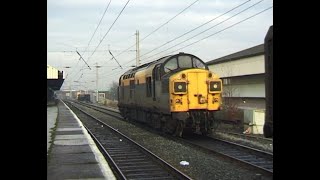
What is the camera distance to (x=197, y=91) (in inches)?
679

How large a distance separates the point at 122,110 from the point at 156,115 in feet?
38.7

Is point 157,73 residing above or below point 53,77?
below

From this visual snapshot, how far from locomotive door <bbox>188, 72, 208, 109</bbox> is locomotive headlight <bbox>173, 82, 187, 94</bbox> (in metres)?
0.29

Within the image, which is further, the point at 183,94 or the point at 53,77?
the point at 53,77

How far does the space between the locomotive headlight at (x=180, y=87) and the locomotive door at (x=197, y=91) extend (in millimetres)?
293

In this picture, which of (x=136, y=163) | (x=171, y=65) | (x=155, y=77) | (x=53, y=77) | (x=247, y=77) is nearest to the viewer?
(x=136, y=163)

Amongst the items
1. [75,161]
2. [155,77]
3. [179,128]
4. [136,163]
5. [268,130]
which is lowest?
[136,163]

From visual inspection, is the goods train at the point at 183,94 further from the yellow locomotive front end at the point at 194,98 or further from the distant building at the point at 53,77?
the distant building at the point at 53,77

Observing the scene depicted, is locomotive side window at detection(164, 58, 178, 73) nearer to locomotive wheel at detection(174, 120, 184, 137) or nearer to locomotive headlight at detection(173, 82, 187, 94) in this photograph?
locomotive headlight at detection(173, 82, 187, 94)

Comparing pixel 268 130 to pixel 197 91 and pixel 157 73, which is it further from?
pixel 157 73

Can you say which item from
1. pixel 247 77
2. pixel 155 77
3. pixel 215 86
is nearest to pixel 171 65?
pixel 155 77

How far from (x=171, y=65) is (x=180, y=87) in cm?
186

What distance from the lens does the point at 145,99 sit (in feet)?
69.4
